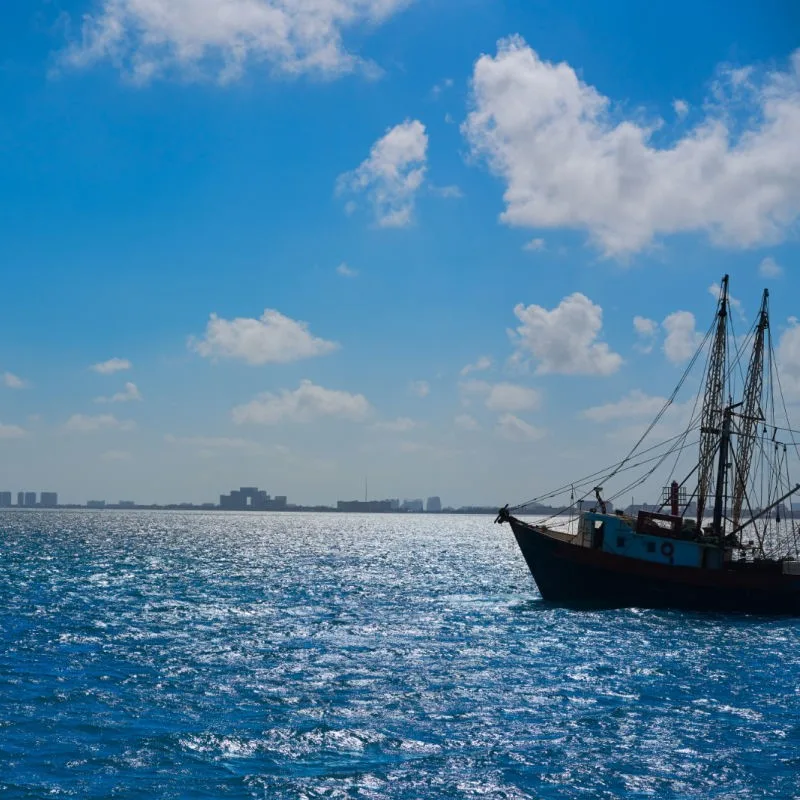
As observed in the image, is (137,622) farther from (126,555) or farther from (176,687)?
(126,555)

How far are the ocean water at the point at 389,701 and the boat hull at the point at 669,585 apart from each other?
1.94 m

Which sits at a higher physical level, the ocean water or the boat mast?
the boat mast

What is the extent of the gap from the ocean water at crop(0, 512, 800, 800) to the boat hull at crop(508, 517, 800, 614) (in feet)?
6.35

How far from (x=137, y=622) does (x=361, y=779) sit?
1217 inches

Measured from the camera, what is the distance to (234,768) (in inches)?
861

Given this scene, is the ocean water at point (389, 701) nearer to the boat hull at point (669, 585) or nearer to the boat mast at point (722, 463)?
the boat hull at point (669, 585)

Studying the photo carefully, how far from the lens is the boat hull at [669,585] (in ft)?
180

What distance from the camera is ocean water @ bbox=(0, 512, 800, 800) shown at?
69.9 feet

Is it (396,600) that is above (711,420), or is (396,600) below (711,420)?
below

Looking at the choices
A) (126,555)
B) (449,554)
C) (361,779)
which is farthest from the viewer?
(449,554)

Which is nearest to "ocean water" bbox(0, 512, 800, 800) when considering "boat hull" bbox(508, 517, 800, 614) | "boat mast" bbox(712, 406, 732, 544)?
"boat hull" bbox(508, 517, 800, 614)

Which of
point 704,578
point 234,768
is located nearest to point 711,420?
point 704,578

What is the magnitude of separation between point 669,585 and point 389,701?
3170 cm

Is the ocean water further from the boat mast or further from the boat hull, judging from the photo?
the boat mast
